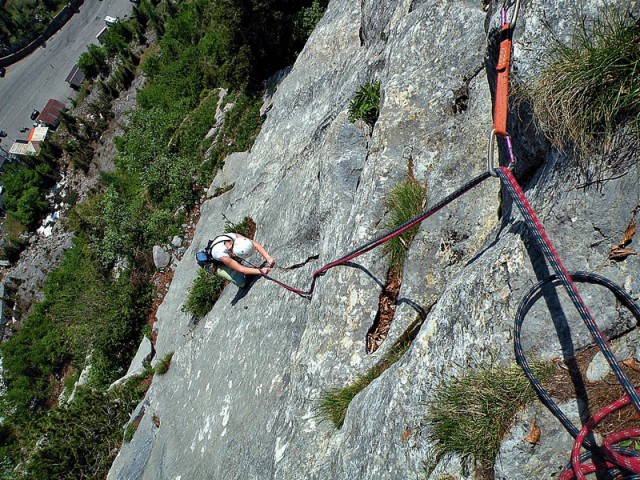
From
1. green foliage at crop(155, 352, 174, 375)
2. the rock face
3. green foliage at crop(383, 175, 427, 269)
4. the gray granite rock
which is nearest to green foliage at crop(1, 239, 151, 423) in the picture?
the gray granite rock

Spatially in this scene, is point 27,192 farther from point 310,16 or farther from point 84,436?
point 310,16

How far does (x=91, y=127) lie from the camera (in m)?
35.6

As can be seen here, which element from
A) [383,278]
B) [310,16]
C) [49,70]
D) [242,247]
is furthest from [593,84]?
[49,70]

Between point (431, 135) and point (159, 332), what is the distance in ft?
39.2

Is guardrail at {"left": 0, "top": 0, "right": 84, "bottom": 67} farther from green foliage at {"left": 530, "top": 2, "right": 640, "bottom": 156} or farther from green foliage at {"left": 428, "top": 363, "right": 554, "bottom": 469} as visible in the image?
green foliage at {"left": 428, "top": 363, "right": 554, "bottom": 469}

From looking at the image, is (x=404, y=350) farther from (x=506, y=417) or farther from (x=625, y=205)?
(x=625, y=205)

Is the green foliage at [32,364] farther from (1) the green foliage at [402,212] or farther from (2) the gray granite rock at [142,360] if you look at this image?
(1) the green foliage at [402,212]

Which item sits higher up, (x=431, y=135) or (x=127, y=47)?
(x=127, y=47)

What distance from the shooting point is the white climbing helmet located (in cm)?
947

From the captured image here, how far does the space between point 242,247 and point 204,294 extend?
326 centimetres

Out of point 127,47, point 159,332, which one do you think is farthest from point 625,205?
point 127,47

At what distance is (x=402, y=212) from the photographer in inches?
238

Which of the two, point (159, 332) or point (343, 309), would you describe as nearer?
point (343, 309)

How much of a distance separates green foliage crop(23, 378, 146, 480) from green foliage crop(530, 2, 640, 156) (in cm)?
1430
